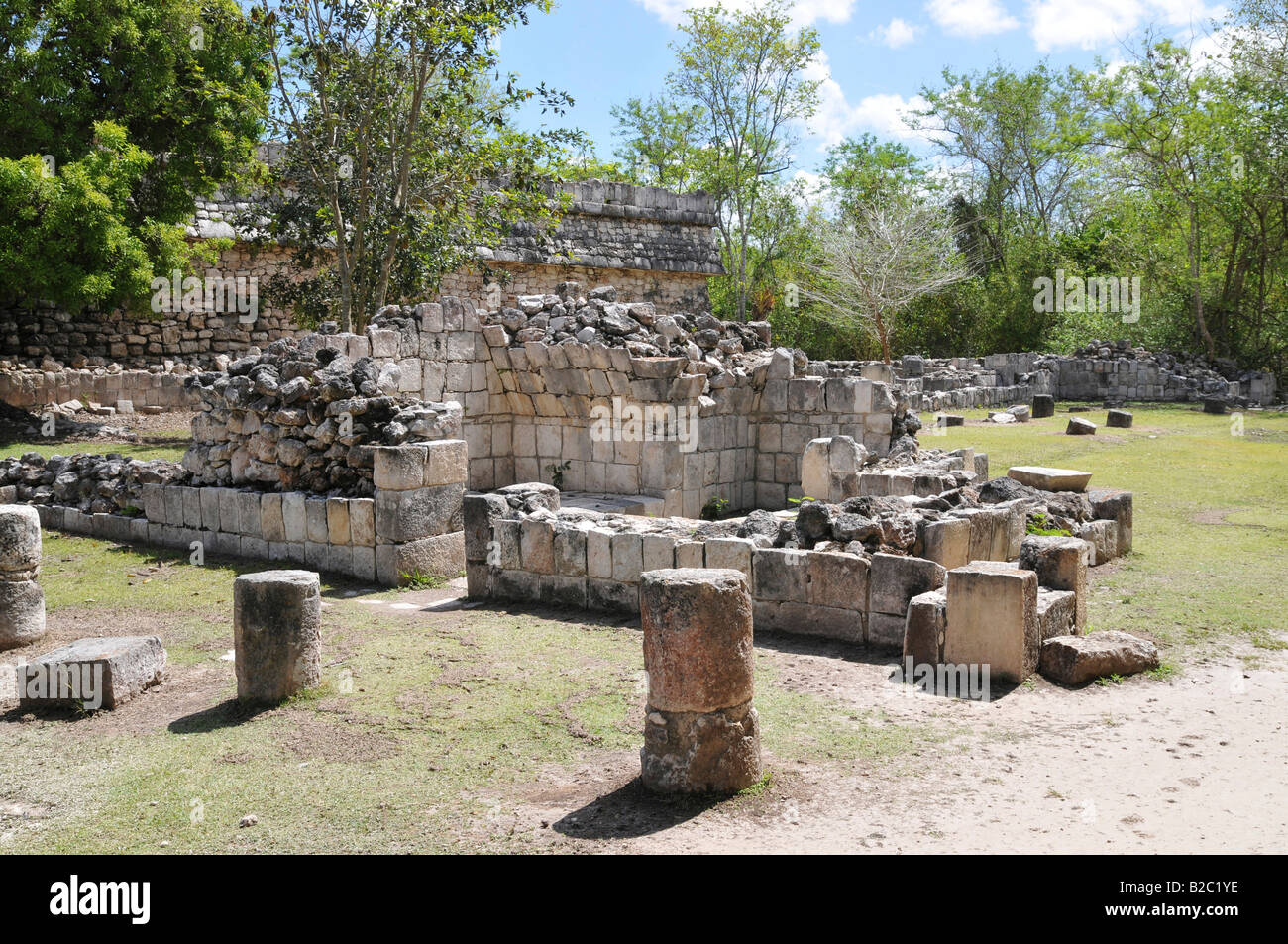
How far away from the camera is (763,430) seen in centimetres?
1467

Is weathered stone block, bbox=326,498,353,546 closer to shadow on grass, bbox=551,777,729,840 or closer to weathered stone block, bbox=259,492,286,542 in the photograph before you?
weathered stone block, bbox=259,492,286,542

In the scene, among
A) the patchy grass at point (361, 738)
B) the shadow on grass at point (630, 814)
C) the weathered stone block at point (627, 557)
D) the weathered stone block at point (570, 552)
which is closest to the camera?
the shadow on grass at point (630, 814)

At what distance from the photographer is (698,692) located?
5.29 meters

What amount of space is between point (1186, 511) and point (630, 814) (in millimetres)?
10805

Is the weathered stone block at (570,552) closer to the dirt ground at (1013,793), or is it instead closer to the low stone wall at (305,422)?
the low stone wall at (305,422)

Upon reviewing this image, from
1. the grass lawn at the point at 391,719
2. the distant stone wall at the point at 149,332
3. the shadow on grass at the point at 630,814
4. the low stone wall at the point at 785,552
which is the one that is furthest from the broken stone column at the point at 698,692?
the distant stone wall at the point at 149,332

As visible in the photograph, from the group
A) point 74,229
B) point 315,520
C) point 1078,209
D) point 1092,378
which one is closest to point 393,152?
point 74,229

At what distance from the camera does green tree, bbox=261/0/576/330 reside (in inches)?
650

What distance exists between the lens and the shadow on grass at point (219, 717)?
6.48 m

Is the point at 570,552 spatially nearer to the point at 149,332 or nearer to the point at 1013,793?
the point at 1013,793

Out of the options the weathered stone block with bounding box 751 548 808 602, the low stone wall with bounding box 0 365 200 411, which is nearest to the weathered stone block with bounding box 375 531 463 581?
the weathered stone block with bounding box 751 548 808 602

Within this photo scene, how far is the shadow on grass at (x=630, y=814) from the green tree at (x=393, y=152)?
1311cm

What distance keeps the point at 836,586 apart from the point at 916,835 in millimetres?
3316

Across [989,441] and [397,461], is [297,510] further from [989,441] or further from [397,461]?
[989,441]
